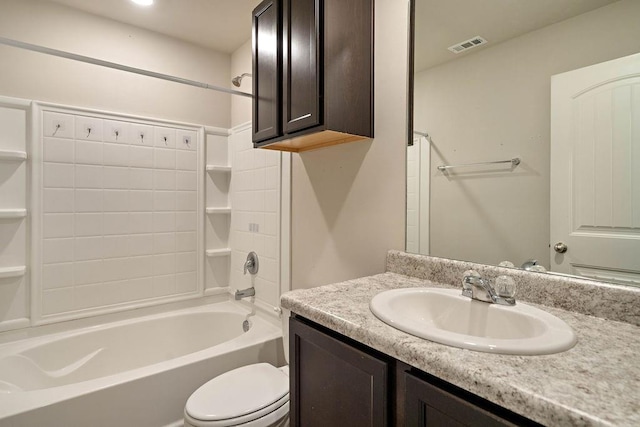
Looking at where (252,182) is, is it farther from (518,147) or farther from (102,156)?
(518,147)

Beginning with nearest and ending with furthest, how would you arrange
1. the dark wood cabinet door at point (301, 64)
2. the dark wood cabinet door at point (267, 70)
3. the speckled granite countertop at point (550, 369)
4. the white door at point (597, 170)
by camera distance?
the speckled granite countertop at point (550, 369) → the white door at point (597, 170) → the dark wood cabinet door at point (301, 64) → the dark wood cabinet door at point (267, 70)

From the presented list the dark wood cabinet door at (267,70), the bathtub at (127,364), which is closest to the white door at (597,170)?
the dark wood cabinet door at (267,70)

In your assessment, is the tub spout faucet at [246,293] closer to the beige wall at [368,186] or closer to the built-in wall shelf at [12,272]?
the beige wall at [368,186]

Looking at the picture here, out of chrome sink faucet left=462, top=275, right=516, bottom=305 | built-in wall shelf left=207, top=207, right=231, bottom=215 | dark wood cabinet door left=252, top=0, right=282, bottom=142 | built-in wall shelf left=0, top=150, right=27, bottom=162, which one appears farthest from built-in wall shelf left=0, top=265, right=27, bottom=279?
chrome sink faucet left=462, top=275, right=516, bottom=305

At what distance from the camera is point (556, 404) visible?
460mm

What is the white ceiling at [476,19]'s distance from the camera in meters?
0.98

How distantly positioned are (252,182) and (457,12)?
170cm

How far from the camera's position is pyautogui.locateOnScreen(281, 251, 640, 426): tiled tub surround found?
18.5 inches

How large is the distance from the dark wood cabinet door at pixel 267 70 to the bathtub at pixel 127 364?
1.27m

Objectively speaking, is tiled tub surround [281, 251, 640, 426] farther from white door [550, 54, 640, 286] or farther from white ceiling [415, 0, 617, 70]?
white ceiling [415, 0, 617, 70]

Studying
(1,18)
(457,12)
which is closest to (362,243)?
(457,12)

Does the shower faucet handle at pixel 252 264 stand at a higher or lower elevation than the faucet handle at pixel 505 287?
lower

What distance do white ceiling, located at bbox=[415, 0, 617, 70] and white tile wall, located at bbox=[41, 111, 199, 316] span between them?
196 cm

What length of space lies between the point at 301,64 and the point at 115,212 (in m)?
1.78
